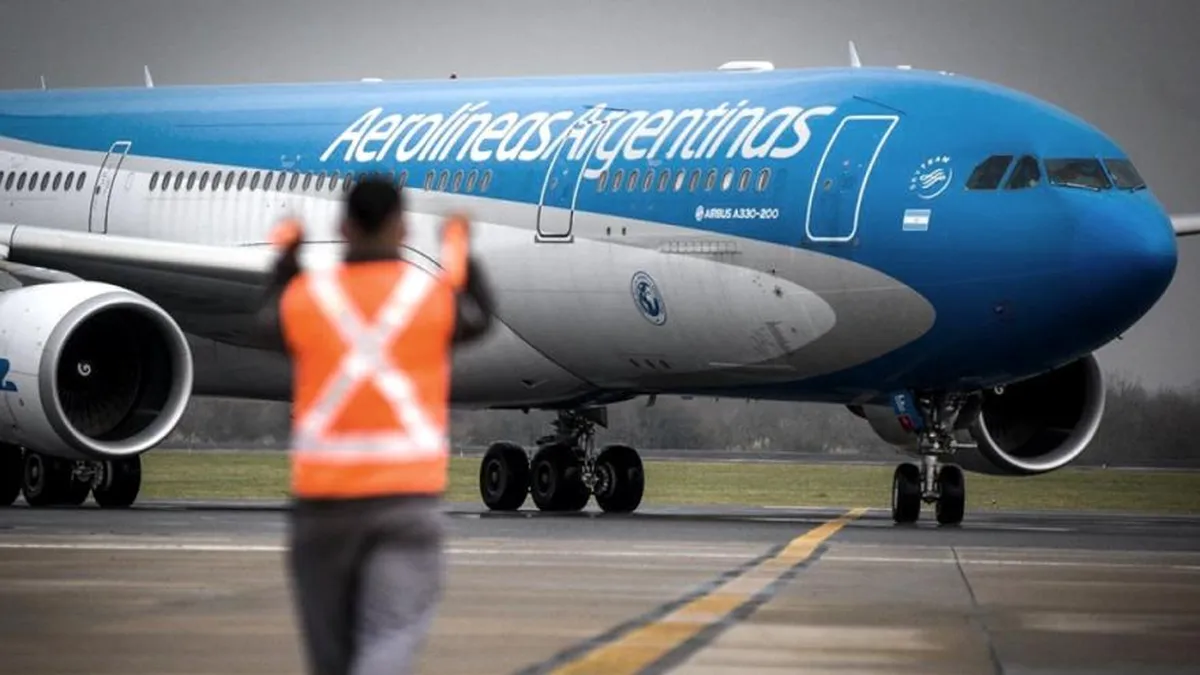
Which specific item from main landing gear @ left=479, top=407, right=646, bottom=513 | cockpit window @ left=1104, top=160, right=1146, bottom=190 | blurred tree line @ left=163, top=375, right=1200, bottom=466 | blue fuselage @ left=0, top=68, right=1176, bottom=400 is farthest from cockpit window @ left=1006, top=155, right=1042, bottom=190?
blurred tree line @ left=163, top=375, right=1200, bottom=466

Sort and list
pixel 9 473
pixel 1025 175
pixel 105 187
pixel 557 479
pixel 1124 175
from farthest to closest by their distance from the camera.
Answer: pixel 105 187 < pixel 557 479 < pixel 9 473 < pixel 1124 175 < pixel 1025 175

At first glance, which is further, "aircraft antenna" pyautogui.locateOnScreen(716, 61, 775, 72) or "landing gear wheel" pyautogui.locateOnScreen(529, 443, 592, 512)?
"landing gear wheel" pyautogui.locateOnScreen(529, 443, 592, 512)

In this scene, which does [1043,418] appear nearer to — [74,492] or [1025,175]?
[1025,175]

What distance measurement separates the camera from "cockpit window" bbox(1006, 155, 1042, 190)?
849 inches

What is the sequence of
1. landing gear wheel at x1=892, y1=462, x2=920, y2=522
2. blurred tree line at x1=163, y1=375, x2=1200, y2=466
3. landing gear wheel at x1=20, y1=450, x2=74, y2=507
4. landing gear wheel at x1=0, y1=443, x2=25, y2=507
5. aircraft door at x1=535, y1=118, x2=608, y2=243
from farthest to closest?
1. blurred tree line at x1=163, y1=375, x2=1200, y2=466
2. landing gear wheel at x1=0, y1=443, x2=25, y2=507
3. landing gear wheel at x1=20, y1=450, x2=74, y2=507
4. aircraft door at x1=535, y1=118, x2=608, y2=243
5. landing gear wheel at x1=892, y1=462, x2=920, y2=522

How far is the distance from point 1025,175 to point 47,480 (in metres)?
9.55

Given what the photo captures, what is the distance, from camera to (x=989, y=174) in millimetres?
21625

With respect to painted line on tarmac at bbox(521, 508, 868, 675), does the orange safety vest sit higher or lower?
higher

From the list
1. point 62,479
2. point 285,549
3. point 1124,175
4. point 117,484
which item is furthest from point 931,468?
point 62,479

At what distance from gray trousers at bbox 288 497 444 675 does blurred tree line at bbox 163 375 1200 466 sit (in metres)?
32.1

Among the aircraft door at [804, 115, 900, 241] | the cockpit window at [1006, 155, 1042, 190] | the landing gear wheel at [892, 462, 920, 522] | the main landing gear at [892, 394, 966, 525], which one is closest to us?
the cockpit window at [1006, 155, 1042, 190]

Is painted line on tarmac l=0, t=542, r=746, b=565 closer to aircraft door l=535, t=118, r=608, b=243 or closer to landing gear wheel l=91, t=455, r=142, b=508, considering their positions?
aircraft door l=535, t=118, r=608, b=243

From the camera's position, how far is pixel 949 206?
851 inches

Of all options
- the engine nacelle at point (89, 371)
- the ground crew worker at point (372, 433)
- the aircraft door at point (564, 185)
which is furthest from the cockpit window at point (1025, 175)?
the ground crew worker at point (372, 433)
